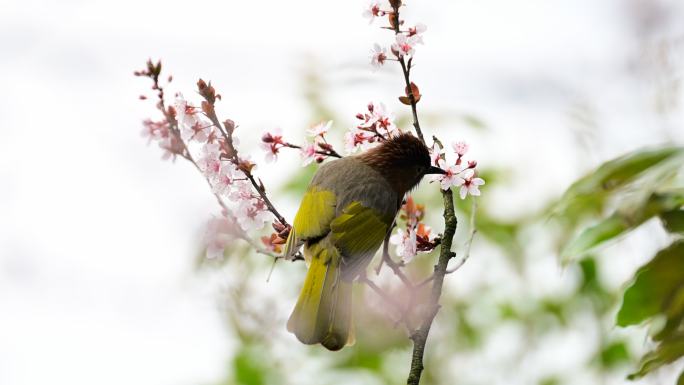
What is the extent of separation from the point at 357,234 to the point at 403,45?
76 centimetres

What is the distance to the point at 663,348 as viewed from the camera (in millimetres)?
1652

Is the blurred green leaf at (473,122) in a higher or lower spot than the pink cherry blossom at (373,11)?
higher

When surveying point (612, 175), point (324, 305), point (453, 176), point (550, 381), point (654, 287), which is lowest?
point (654, 287)

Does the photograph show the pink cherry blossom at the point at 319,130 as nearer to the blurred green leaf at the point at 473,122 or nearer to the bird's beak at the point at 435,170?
the bird's beak at the point at 435,170

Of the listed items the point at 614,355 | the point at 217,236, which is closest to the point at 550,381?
the point at 614,355

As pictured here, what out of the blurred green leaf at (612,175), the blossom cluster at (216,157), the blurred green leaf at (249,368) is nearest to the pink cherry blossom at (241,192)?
the blossom cluster at (216,157)

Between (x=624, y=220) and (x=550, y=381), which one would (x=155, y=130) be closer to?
(x=624, y=220)

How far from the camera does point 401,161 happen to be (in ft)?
10.1

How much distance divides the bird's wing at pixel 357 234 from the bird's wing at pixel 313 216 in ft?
0.11

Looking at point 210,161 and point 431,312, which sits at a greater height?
point 210,161

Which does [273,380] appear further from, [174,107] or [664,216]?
[664,216]

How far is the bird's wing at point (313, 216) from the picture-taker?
2783 mm

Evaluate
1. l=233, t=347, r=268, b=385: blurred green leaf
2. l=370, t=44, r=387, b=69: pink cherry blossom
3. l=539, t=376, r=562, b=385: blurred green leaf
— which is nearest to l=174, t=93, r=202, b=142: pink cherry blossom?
l=370, t=44, r=387, b=69: pink cherry blossom

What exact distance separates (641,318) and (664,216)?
206mm
